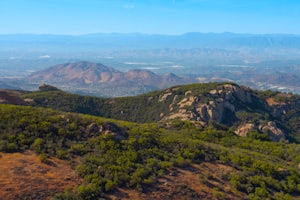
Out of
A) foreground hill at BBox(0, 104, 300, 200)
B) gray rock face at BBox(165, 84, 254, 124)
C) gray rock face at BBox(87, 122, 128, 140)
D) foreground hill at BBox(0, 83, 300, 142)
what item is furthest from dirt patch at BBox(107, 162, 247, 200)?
gray rock face at BBox(165, 84, 254, 124)

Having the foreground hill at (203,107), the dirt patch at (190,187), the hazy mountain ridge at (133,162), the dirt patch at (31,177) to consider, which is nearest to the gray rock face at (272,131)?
the foreground hill at (203,107)

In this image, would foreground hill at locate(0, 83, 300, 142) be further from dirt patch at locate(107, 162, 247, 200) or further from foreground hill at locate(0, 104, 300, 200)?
dirt patch at locate(107, 162, 247, 200)

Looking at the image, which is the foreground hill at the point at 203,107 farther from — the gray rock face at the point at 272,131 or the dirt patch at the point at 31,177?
the dirt patch at the point at 31,177

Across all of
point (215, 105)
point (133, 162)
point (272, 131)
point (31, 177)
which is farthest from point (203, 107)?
point (31, 177)

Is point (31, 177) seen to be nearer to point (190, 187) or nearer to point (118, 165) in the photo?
point (118, 165)

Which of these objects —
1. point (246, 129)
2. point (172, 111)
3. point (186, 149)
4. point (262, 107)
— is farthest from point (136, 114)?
point (186, 149)

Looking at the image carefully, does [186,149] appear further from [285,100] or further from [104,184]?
[285,100]
